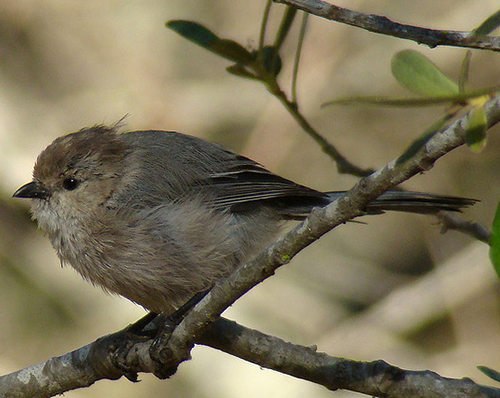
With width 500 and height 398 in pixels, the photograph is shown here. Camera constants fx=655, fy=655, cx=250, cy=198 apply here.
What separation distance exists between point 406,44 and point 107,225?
4144 millimetres

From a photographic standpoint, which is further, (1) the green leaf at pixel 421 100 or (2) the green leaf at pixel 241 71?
(2) the green leaf at pixel 241 71

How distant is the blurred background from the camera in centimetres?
579

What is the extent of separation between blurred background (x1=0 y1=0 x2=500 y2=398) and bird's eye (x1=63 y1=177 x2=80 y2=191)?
2669 millimetres

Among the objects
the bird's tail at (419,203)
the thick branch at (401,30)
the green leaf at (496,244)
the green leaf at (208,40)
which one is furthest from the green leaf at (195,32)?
the green leaf at (496,244)

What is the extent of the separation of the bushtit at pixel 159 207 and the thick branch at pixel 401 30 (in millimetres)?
1606

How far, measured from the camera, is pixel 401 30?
158 cm

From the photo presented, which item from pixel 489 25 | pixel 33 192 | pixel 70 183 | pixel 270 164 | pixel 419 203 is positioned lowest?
pixel 489 25

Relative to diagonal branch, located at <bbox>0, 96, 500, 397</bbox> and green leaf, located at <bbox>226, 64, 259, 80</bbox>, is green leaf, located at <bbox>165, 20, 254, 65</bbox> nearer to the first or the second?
green leaf, located at <bbox>226, 64, 259, 80</bbox>

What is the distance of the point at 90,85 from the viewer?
7207 millimetres

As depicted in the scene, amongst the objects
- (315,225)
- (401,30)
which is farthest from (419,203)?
(401,30)

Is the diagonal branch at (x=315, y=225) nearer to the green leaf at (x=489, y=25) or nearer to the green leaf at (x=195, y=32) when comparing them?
the green leaf at (x=489, y=25)

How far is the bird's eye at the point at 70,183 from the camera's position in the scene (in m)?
3.52

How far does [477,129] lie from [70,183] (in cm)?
263

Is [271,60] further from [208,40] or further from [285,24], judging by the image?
[208,40]
